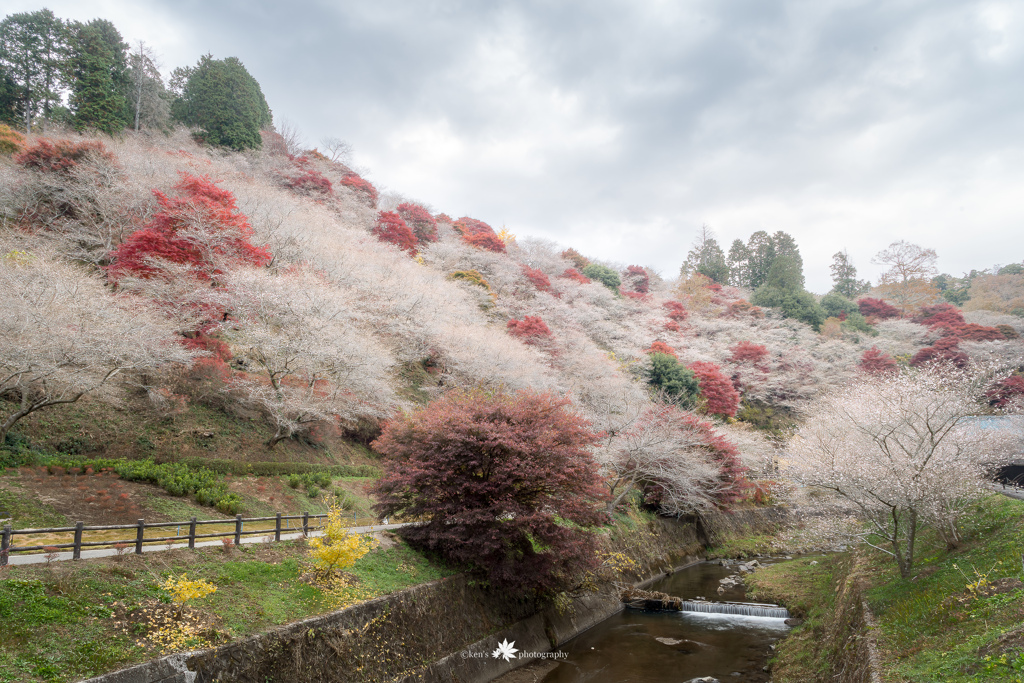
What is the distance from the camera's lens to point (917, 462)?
37.8 ft

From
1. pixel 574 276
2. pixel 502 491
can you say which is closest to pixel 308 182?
pixel 574 276

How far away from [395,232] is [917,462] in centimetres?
4118

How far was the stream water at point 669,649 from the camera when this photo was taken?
1334cm

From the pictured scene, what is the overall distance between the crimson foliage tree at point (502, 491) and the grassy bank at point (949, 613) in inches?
252

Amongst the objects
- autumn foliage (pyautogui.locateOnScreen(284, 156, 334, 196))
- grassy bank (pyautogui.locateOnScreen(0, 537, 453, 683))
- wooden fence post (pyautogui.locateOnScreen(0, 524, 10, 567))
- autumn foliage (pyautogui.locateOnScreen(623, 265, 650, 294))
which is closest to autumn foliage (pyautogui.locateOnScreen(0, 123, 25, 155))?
autumn foliage (pyautogui.locateOnScreen(284, 156, 334, 196))

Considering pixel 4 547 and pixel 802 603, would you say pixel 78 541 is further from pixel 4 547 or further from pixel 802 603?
pixel 802 603

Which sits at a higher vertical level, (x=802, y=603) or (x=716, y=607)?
(x=802, y=603)

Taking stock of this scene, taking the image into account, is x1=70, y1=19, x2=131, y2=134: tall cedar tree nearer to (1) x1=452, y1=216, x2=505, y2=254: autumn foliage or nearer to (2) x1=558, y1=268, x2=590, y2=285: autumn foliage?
(1) x1=452, y1=216, x2=505, y2=254: autumn foliage

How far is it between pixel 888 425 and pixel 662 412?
12.7 meters

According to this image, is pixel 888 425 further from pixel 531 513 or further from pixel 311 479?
pixel 311 479

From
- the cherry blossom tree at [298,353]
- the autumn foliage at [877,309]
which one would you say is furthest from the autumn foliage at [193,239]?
the autumn foliage at [877,309]

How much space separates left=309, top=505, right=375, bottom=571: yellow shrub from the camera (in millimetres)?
11086

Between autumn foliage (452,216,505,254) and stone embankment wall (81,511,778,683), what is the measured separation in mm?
38802

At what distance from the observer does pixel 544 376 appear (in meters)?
29.1
